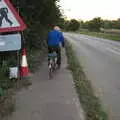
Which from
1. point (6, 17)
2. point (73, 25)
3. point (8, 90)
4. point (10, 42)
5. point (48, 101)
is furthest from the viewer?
point (73, 25)

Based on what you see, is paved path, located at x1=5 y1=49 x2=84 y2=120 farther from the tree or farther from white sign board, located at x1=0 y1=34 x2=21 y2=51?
the tree

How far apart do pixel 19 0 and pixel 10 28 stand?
27.2ft

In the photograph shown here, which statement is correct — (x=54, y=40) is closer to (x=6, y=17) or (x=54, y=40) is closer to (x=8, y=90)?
(x=8, y=90)

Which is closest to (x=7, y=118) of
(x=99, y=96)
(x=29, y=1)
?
(x=99, y=96)

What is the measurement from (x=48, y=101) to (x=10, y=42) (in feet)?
6.37

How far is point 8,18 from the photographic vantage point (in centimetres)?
660

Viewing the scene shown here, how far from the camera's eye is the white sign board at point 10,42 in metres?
6.72

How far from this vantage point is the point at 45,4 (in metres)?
18.6

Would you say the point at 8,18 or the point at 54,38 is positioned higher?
the point at 8,18

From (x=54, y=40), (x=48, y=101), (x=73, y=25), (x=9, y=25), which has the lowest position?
(x=73, y=25)

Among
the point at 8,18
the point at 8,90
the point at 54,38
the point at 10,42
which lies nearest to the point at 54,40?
the point at 54,38

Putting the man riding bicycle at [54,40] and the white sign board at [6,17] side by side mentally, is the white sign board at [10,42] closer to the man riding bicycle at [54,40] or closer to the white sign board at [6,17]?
the white sign board at [6,17]

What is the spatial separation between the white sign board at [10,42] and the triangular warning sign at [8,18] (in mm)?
189

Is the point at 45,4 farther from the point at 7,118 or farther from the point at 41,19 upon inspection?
the point at 7,118
